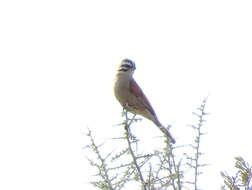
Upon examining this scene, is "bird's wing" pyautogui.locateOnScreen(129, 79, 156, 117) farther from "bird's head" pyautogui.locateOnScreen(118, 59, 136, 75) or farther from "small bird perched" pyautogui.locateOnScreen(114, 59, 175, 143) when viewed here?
"bird's head" pyautogui.locateOnScreen(118, 59, 136, 75)

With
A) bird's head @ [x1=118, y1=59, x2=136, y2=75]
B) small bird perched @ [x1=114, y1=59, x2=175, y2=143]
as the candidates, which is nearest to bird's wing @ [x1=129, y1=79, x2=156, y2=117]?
small bird perched @ [x1=114, y1=59, x2=175, y2=143]

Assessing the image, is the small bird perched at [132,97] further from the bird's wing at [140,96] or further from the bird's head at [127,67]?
the bird's head at [127,67]

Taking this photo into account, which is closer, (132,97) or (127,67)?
(132,97)

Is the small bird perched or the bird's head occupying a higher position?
the bird's head

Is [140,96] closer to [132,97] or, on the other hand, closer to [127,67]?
[132,97]

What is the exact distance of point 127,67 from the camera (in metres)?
9.70

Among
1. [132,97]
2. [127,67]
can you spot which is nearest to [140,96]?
[132,97]

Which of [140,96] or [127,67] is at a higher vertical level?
[127,67]

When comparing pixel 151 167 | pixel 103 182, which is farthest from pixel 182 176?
pixel 103 182

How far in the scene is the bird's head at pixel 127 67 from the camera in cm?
961

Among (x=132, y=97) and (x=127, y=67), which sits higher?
(x=127, y=67)

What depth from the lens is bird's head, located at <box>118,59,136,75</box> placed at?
31.5 feet

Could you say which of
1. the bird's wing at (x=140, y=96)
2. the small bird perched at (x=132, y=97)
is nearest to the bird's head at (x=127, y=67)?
the small bird perched at (x=132, y=97)

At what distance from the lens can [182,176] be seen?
3896mm
